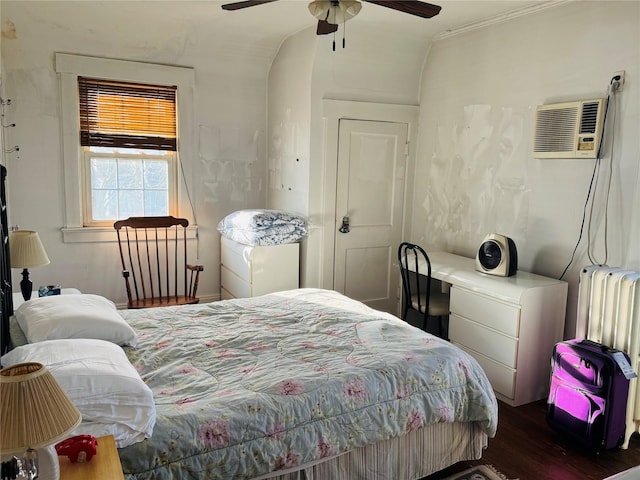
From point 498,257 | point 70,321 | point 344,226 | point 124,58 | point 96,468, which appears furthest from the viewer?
point 344,226

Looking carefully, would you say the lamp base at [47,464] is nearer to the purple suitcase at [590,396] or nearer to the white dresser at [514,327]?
the purple suitcase at [590,396]

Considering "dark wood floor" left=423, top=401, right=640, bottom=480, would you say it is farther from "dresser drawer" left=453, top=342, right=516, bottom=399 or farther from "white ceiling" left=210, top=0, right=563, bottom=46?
"white ceiling" left=210, top=0, right=563, bottom=46

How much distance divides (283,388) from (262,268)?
2.17 metres

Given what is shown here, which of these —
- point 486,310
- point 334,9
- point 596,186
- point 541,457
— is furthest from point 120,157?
point 541,457

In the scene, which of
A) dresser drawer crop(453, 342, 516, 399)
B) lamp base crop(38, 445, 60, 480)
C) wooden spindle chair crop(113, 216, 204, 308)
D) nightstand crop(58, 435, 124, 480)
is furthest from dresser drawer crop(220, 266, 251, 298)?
lamp base crop(38, 445, 60, 480)

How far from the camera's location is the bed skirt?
1.96m

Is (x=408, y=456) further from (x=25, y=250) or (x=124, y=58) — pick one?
(x=124, y=58)

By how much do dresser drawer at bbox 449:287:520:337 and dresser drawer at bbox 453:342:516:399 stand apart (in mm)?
221

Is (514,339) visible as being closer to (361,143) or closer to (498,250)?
(498,250)

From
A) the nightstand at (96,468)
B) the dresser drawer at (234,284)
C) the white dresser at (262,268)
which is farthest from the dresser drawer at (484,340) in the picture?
the nightstand at (96,468)

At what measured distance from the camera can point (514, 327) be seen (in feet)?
9.84

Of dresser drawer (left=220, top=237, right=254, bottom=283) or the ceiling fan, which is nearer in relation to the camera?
the ceiling fan

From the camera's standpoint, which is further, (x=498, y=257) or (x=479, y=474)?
(x=498, y=257)

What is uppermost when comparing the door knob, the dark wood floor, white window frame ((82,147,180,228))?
white window frame ((82,147,180,228))
